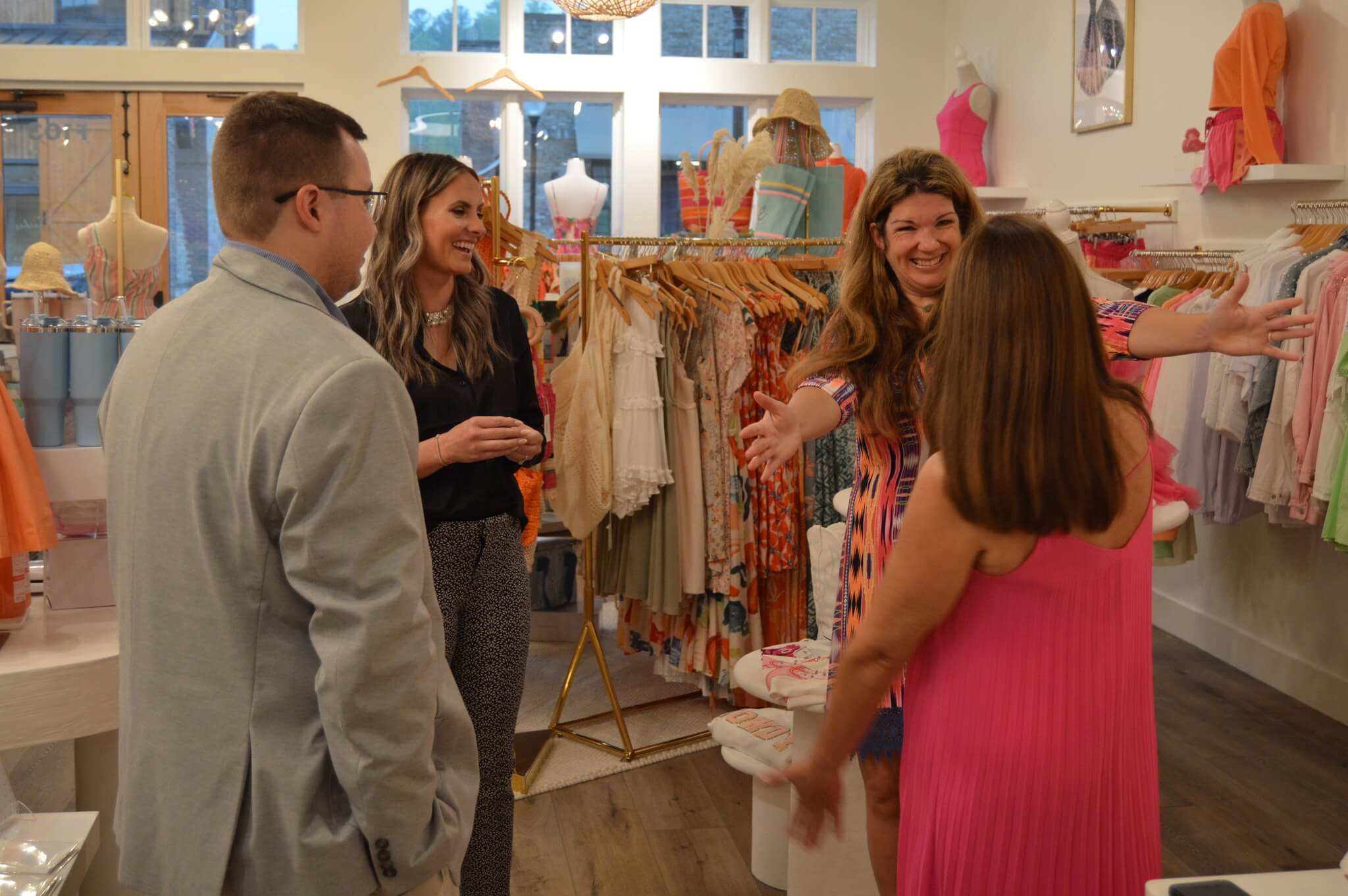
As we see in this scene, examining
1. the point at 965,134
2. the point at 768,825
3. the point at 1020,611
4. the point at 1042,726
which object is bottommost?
the point at 768,825

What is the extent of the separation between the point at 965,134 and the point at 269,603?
6.23 m

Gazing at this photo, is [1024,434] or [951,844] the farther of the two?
[951,844]

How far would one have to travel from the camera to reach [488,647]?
2266 mm

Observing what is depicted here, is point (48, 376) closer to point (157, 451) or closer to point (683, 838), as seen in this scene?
point (157, 451)

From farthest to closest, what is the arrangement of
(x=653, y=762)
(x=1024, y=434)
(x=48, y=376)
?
(x=653, y=762), (x=48, y=376), (x=1024, y=434)

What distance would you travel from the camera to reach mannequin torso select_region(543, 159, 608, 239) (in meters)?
6.08

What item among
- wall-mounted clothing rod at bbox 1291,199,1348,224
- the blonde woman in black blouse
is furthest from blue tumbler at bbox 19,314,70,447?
wall-mounted clothing rod at bbox 1291,199,1348,224

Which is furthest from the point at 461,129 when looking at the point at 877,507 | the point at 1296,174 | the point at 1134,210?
the point at 877,507

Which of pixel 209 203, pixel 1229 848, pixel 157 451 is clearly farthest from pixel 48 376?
pixel 209 203

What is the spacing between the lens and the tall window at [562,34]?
7461 millimetres

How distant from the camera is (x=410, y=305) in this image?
2.26 m

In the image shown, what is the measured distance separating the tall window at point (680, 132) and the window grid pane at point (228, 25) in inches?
91.5

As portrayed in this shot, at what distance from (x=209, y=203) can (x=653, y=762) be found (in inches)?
211

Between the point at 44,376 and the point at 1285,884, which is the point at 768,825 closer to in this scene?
the point at 1285,884
